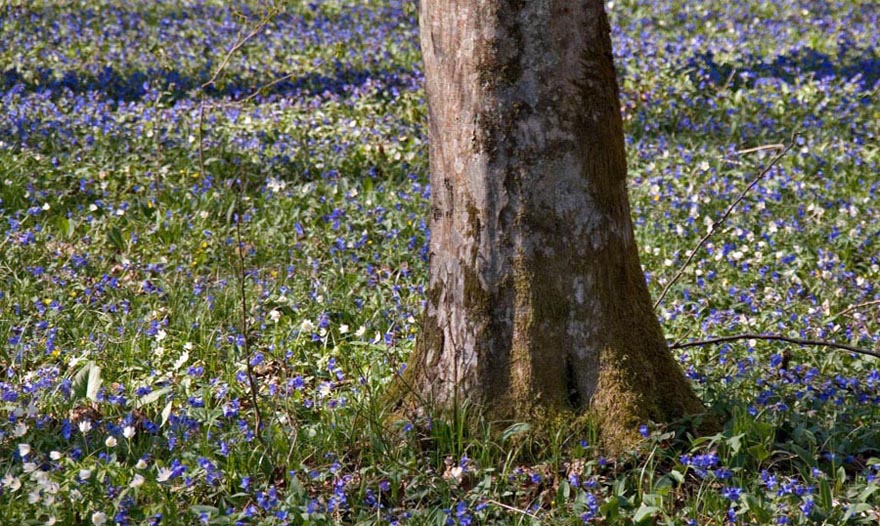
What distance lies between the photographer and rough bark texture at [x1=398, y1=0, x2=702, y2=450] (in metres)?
3.08

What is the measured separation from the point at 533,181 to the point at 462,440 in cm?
85

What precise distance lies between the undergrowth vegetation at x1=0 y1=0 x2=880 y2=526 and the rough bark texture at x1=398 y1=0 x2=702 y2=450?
0.51 ft

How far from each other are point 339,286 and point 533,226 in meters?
1.88

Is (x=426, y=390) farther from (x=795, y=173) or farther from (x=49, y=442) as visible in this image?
(x=795, y=173)

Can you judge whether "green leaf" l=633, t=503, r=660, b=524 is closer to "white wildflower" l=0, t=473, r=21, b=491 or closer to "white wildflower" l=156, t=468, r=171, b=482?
"white wildflower" l=156, t=468, r=171, b=482

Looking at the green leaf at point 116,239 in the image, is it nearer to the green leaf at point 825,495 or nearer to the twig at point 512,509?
the twig at point 512,509

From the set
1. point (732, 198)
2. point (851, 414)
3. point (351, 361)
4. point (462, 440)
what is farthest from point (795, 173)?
point (462, 440)

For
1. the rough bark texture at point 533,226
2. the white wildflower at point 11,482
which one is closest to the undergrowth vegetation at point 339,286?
the white wildflower at point 11,482

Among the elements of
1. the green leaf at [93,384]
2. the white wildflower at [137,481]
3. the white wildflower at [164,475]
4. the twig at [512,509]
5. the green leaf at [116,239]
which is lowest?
the twig at [512,509]

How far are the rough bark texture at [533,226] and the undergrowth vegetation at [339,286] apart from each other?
0.16 m

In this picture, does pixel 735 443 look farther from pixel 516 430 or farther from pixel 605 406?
pixel 516 430

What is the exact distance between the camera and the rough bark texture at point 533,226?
3084mm

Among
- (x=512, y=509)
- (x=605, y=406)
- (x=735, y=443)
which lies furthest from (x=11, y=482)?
(x=735, y=443)

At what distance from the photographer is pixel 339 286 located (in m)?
4.87
